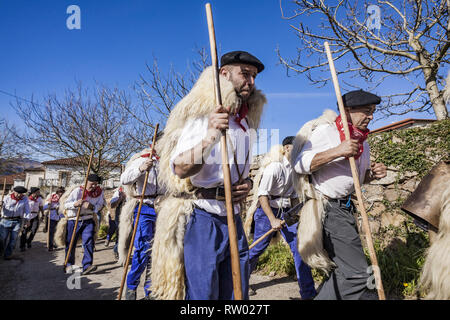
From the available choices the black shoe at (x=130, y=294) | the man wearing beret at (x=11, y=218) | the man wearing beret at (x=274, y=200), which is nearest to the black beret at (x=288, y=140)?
the man wearing beret at (x=274, y=200)

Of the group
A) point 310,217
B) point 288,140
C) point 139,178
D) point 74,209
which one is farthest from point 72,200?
point 310,217

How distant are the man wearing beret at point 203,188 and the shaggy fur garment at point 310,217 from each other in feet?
2.66

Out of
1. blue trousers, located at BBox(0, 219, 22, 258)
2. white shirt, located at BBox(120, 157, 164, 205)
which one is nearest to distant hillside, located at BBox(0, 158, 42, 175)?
blue trousers, located at BBox(0, 219, 22, 258)

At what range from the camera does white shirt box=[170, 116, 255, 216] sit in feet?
5.50

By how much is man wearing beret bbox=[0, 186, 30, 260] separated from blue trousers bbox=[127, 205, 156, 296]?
5997mm

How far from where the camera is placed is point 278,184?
13.5 feet

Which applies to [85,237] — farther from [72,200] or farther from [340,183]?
[340,183]

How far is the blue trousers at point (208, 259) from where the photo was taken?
1.67 meters

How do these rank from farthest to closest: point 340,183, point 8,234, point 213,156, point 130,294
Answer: point 8,234 → point 130,294 → point 340,183 → point 213,156

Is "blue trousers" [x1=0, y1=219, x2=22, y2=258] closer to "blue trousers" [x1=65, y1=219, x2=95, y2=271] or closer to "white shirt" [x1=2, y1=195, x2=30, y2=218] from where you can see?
"white shirt" [x1=2, y1=195, x2=30, y2=218]

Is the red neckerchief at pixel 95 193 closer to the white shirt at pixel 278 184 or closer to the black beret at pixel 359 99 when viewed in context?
the white shirt at pixel 278 184

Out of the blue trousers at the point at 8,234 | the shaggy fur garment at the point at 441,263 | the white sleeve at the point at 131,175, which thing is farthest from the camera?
the blue trousers at the point at 8,234

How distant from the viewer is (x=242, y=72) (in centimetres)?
194

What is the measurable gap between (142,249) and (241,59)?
293 centimetres
